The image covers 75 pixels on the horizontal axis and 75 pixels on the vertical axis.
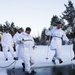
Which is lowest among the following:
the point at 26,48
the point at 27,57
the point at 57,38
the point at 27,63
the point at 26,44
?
the point at 27,63

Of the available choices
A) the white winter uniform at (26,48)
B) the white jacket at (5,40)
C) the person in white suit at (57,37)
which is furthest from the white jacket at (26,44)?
the white jacket at (5,40)

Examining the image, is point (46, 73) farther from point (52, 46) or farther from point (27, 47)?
point (52, 46)

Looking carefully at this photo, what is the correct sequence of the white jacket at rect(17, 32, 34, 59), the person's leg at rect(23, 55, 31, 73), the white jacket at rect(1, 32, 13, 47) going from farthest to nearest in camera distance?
the white jacket at rect(1, 32, 13, 47), the white jacket at rect(17, 32, 34, 59), the person's leg at rect(23, 55, 31, 73)

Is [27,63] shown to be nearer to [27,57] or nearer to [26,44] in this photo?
[27,57]

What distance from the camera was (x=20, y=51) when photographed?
458 inches

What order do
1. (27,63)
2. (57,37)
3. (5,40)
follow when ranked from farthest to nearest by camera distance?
1. (5,40)
2. (57,37)
3. (27,63)

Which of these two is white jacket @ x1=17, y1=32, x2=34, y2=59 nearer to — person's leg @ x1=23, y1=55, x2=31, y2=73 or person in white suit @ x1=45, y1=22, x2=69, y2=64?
person's leg @ x1=23, y1=55, x2=31, y2=73

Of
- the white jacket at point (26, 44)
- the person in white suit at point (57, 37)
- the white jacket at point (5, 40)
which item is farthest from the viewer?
the white jacket at point (5, 40)

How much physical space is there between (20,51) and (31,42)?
850mm

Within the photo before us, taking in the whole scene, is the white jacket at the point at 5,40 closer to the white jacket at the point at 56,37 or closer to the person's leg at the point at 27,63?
the white jacket at the point at 56,37

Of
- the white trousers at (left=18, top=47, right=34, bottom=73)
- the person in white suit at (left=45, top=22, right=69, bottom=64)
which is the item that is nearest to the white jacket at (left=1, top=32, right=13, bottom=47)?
the person in white suit at (left=45, top=22, right=69, bottom=64)

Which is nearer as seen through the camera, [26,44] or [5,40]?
[26,44]

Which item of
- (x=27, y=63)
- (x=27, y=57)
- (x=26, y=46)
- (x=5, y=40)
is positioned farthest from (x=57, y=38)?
(x=5, y=40)

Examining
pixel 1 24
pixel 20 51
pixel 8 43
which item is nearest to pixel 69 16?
pixel 1 24
